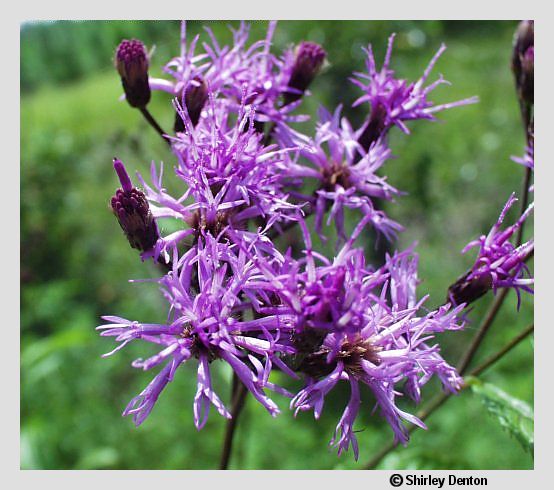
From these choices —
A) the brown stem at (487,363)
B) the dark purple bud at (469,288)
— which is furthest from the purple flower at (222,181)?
the brown stem at (487,363)

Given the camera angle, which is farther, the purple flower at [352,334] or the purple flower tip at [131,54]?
the purple flower tip at [131,54]

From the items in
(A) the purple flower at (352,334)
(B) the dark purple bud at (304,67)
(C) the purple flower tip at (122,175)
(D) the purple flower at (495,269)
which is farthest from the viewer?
(B) the dark purple bud at (304,67)

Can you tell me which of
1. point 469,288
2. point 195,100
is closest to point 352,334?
point 469,288

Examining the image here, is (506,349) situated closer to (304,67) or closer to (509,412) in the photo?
(509,412)

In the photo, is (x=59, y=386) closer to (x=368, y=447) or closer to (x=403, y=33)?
(x=368, y=447)

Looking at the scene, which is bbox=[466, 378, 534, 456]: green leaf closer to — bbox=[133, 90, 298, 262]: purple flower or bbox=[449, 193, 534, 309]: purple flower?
bbox=[449, 193, 534, 309]: purple flower

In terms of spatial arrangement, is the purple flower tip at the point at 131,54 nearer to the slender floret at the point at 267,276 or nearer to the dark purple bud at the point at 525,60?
the slender floret at the point at 267,276

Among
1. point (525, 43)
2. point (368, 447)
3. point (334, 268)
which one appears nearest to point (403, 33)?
point (525, 43)
